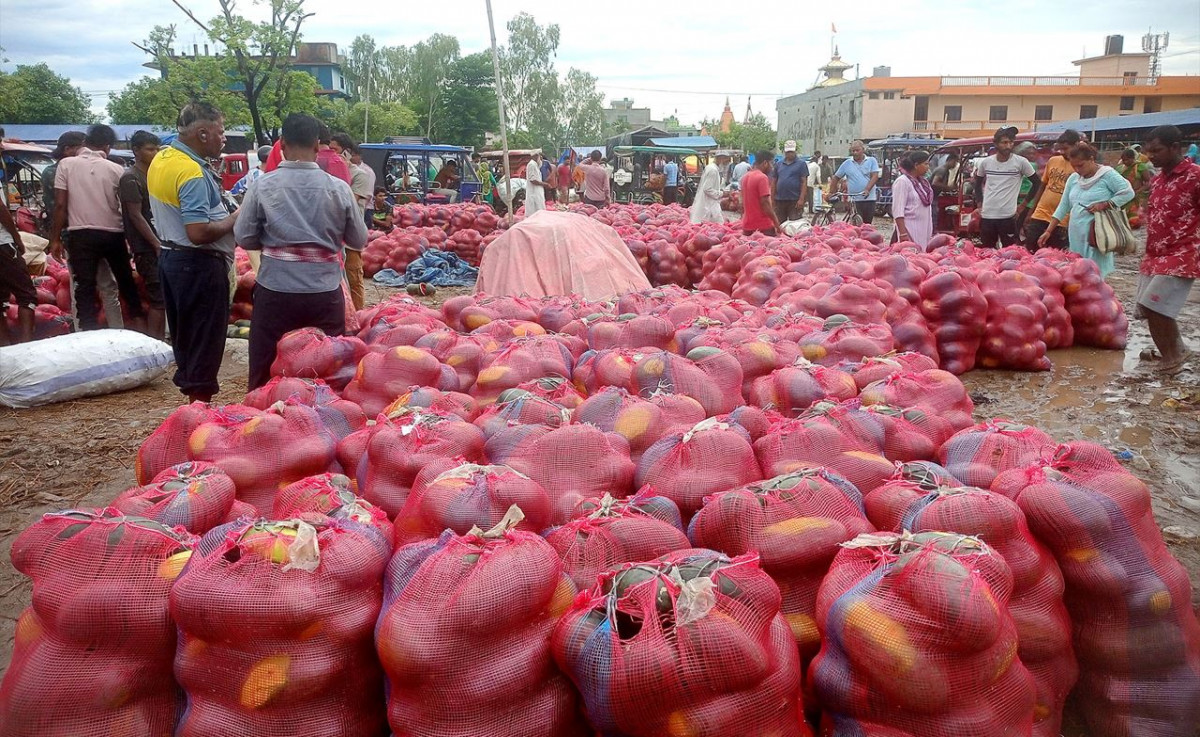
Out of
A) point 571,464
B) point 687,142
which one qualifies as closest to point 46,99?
point 687,142

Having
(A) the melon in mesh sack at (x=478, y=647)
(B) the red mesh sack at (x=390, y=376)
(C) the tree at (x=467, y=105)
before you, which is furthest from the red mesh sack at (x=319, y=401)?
(C) the tree at (x=467, y=105)

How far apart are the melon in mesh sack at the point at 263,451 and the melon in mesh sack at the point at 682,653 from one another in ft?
3.91

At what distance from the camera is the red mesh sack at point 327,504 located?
1.86 meters

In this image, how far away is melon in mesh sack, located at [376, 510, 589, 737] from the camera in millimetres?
1521

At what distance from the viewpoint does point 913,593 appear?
5.07 ft

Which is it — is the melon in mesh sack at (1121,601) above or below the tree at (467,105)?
below

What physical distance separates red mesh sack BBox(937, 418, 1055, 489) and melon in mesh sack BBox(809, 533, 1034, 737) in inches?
24.2

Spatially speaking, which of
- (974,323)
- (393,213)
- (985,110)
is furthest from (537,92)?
(974,323)

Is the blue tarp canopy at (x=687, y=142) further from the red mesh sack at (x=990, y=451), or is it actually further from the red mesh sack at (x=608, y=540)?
the red mesh sack at (x=608, y=540)

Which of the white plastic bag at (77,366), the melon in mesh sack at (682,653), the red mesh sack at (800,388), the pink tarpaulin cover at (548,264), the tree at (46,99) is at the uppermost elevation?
the tree at (46,99)

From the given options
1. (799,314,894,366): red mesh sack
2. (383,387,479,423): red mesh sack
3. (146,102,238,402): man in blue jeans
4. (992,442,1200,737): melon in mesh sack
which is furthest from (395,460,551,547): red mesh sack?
(146,102,238,402): man in blue jeans

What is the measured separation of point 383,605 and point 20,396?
4.98 meters

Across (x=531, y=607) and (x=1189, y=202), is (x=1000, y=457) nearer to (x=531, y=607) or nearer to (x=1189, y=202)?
(x=531, y=607)

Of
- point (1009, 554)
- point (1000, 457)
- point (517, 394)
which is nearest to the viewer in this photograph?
point (1009, 554)
